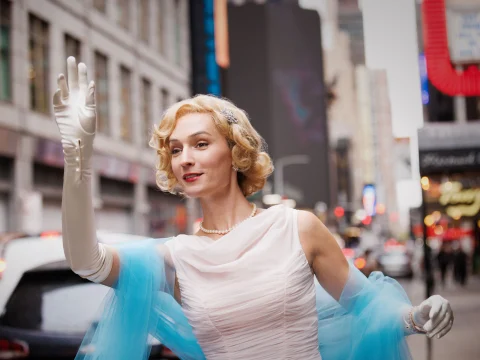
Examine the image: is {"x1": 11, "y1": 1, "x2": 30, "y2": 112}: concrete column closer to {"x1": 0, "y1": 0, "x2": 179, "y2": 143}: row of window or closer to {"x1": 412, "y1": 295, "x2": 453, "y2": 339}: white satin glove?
{"x1": 0, "y1": 0, "x2": 179, "y2": 143}: row of window

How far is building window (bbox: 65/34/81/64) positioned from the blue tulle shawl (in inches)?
840

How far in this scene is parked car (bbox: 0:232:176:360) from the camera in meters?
4.31

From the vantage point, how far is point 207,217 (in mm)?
2609

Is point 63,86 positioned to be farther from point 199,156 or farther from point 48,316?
point 48,316

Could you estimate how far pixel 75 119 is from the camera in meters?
2.13

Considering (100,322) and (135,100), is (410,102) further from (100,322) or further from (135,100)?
(135,100)

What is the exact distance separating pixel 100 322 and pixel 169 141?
0.63 meters

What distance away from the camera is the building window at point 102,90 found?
25.4 metres

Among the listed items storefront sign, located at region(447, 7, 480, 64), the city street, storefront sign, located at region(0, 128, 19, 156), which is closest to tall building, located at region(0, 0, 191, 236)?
storefront sign, located at region(0, 128, 19, 156)

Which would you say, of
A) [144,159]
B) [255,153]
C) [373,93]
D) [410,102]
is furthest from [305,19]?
[373,93]

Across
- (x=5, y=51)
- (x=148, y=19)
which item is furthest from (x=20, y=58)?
(x=148, y=19)

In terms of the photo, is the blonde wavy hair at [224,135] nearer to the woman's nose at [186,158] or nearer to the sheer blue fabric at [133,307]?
the woman's nose at [186,158]

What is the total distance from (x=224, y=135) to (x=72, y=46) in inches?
866

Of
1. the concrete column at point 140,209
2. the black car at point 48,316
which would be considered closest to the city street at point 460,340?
the black car at point 48,316
